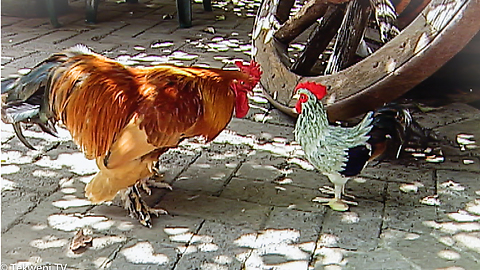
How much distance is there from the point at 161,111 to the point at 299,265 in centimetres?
95

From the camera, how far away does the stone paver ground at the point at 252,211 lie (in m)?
2.44

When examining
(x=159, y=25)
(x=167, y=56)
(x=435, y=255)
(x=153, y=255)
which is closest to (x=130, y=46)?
(x=167, y=56)

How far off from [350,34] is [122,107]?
1.93 m

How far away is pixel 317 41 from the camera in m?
4.23

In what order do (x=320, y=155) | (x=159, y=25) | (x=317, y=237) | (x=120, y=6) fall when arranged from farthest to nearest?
1. (x=120, y=6)
2. (x=159, y=25)
3. (x=320, y=155)
4. (x=317, y=237)

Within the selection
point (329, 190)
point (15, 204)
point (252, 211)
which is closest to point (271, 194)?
point (252, 211)

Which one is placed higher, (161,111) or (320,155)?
(161,111)

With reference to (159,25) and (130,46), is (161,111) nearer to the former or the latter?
(130,46)

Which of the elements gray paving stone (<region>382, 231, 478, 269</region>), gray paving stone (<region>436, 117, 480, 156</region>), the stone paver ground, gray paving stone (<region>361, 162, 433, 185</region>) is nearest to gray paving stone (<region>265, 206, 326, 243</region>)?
the stone paver ground

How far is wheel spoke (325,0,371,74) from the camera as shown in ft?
12.2

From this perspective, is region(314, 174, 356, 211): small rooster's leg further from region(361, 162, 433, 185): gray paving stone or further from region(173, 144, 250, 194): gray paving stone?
region(173, 144, 250, 194): gray paving stone

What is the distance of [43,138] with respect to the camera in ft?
12.0

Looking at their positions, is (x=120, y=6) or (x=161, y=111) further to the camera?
(x=120, y=6)

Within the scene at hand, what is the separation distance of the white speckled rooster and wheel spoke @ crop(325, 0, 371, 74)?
0.95 metres
